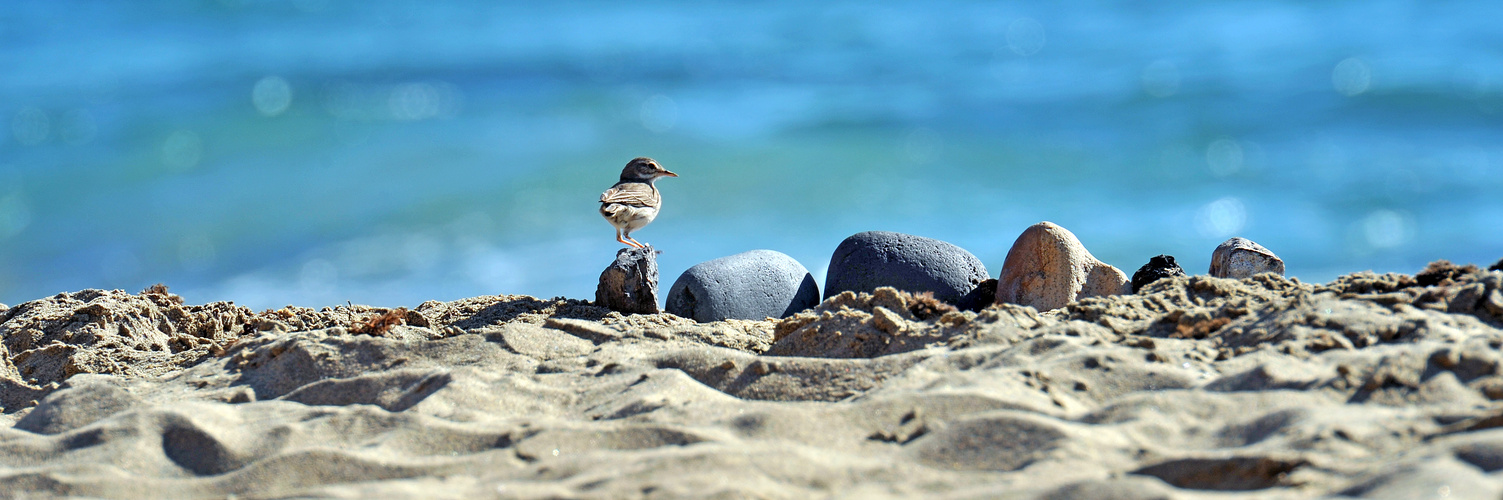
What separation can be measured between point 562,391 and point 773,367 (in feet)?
2.61

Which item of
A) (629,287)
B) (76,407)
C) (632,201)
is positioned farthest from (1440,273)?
(76,407)

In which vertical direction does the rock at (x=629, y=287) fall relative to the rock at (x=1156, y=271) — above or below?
below

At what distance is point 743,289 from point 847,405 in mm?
3060

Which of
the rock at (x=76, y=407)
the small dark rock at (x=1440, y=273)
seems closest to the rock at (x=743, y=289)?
the rock at (x=76, y=407)

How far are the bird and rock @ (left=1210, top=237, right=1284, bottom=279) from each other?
3308mm

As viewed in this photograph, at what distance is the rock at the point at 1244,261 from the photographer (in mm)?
5816

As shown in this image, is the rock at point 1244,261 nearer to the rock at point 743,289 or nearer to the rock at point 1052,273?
the rock at point 1052,273

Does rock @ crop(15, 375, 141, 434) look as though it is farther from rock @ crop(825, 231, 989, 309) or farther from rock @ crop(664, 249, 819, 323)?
rock @ crop(825, 231, 989, 309)

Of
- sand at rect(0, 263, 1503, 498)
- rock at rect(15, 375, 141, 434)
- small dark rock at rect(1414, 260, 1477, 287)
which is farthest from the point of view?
small dark rock at rect(1414, 260, 1477, 287)

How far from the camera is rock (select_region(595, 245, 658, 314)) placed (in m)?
5.75

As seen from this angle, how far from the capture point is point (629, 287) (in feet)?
18.9

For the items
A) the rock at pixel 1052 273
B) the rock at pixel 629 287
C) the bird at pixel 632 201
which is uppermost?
the bird at pixel 632 201

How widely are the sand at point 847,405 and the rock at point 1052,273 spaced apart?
937mm

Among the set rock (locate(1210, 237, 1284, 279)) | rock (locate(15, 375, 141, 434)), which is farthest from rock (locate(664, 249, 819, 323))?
rock (locate(15, 375, 141, 434))
